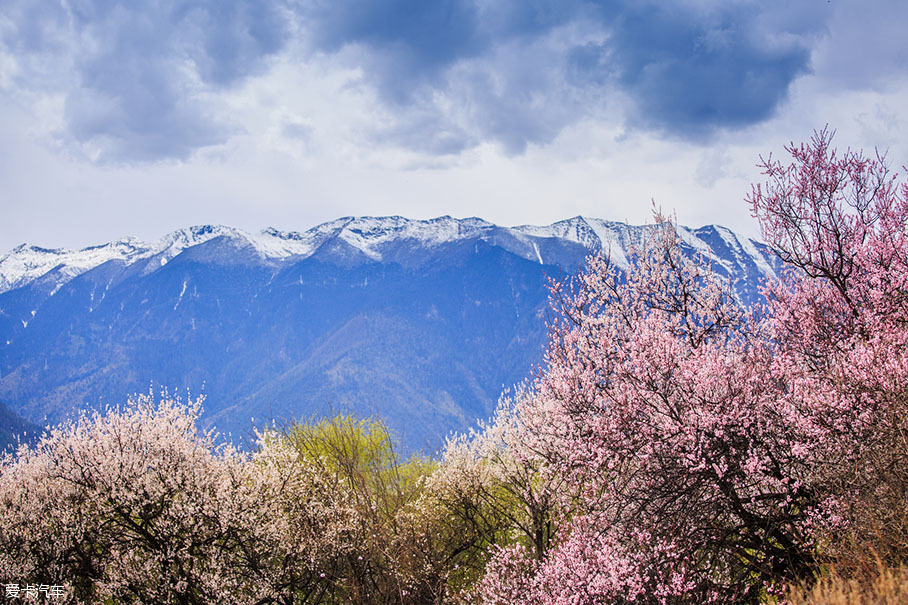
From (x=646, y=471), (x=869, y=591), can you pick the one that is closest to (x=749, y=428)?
(x=646, y=471)

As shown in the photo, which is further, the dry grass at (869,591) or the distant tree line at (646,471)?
the distant tree line at (646,471)

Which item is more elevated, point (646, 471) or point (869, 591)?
point (646, 471)

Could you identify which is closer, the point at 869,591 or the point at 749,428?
the point at 869,591

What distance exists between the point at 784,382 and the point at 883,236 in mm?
6214

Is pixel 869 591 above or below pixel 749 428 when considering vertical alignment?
below

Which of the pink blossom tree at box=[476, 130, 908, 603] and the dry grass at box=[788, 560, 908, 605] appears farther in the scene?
the pink blossom tree at box=[476, 130, 908, 603]

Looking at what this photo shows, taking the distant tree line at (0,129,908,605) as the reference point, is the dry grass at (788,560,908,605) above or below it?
below

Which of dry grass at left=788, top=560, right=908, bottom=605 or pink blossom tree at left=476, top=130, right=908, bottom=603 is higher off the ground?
pink blossom tree at left=476, top=130, right=908, bottom=603

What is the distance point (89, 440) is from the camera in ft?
80.8

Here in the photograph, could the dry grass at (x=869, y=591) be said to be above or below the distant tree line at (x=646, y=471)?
below

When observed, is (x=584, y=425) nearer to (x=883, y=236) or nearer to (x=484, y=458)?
(x=883, y=236)

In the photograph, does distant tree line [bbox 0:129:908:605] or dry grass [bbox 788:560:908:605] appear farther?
distant tree line [bbox 0:129:908:605]

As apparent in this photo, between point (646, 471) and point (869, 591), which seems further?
point (646, 471)

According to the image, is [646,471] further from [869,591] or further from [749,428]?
[869,591]
